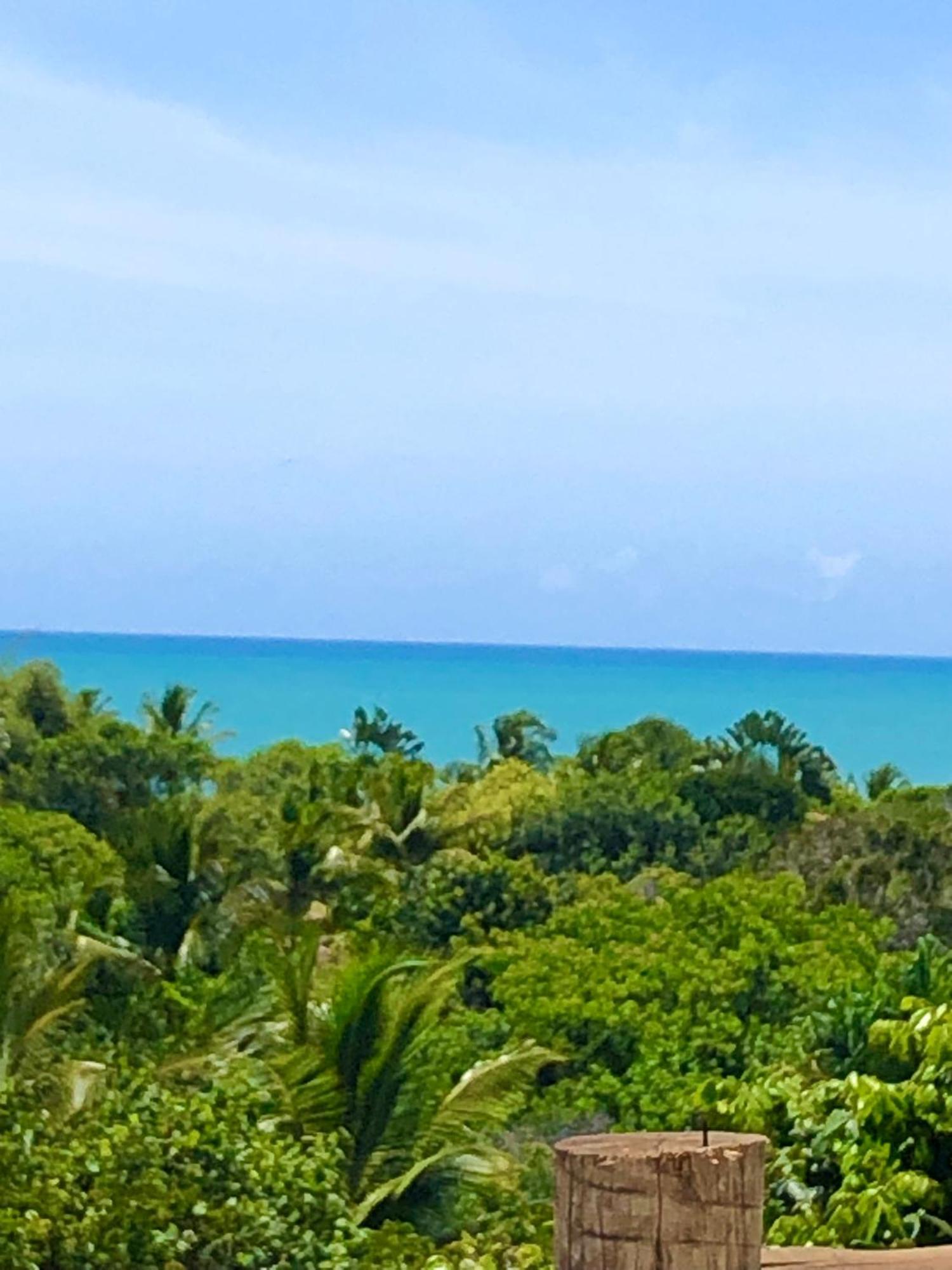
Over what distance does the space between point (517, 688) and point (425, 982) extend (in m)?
83.0

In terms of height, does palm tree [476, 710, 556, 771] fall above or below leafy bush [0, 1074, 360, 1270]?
above

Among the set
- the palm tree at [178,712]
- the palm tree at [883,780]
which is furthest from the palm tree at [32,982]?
the palm tree at [883,780]

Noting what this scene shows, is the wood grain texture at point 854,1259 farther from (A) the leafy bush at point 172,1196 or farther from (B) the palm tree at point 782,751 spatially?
(B) the palm tree at point 782,751

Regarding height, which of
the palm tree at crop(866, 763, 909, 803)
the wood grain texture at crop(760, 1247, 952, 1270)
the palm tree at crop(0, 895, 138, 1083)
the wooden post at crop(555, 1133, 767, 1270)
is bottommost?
the palm tree at crop(0, 895, 138, 1083)

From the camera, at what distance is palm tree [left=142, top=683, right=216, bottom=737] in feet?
78.9

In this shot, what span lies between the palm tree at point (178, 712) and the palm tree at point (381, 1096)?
1130 centimetres

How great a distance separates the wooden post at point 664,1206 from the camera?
3.93 ft

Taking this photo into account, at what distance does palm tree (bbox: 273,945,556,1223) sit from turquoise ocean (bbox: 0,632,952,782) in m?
10.9

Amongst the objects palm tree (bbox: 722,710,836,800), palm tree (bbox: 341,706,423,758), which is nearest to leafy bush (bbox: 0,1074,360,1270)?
palm tree (bbox: 722,710,836,800)

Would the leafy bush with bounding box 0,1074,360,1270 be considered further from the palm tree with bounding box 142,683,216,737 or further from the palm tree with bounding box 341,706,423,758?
the palm tree with bounding box 341,706,423,758

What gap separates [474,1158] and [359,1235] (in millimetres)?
2130

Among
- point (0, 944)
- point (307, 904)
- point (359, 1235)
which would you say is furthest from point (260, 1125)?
point (307, 904)

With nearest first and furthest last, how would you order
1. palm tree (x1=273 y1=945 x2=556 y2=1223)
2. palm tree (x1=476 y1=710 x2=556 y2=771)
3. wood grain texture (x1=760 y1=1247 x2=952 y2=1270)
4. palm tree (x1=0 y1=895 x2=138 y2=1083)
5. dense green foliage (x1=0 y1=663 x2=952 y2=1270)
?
wood grain texture (x1=760 y1=1247 x2=952 y2=1270) → dense green foliage (x1=0 y1=663 x2=952 y2=1270) → palm tree (x1=273 y1=945 x2=556 y2=1223) → palm tree (x1=0 y1=895 x2=138 y2=1083) → palm tree (x1=476 y1=710 x2=556 y2=771)

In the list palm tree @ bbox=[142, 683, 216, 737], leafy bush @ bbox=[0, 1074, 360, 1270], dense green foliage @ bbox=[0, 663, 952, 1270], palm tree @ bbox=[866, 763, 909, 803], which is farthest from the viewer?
palm tree @ bbox=[866, 763, 909, 803]
